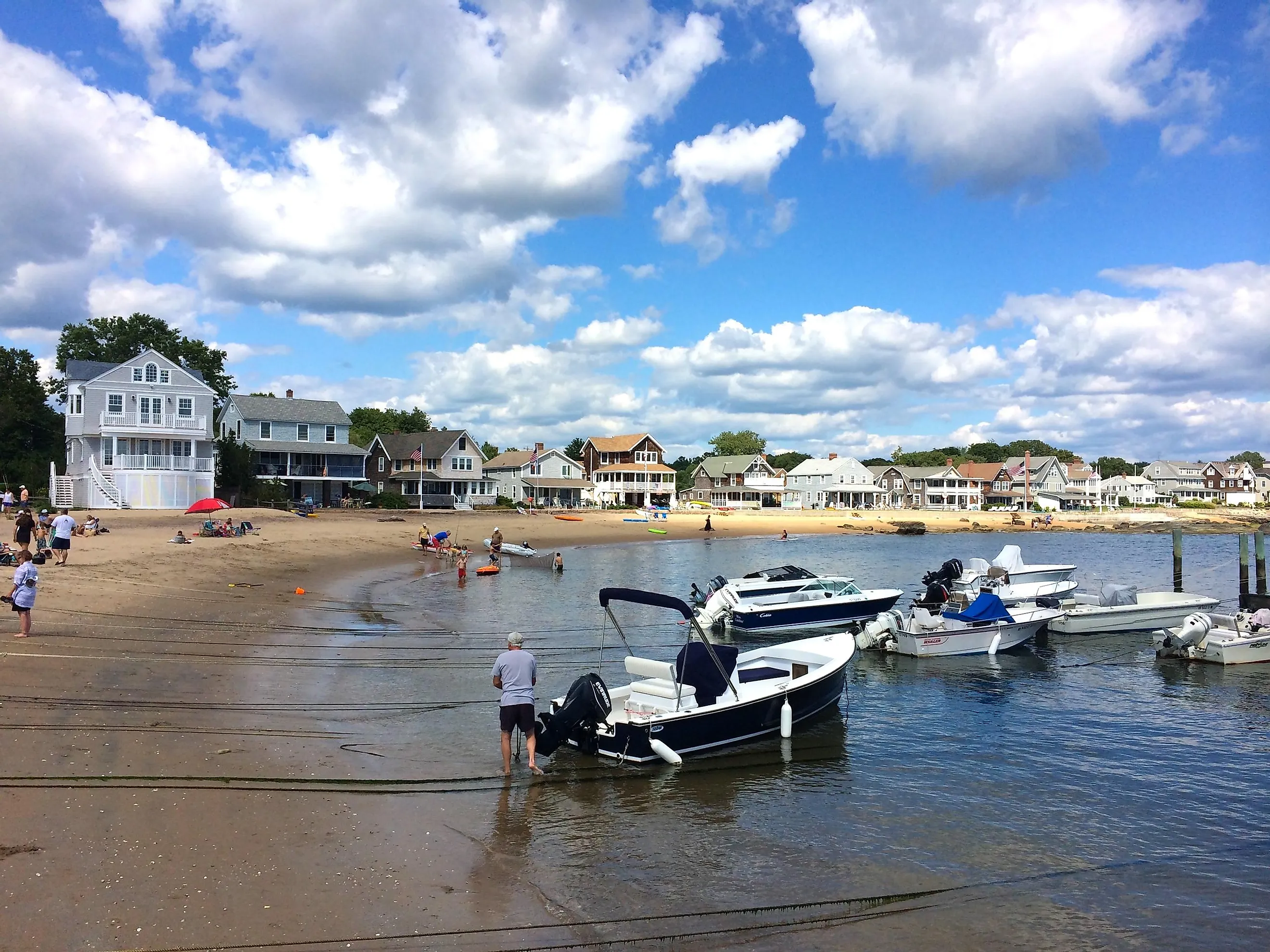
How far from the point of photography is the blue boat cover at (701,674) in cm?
1481

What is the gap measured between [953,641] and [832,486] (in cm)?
9353

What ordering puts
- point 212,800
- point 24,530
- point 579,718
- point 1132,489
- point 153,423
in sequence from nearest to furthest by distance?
point 212,800 → point 579,718 → point 24,530 → point 153,423 → point 1132,489

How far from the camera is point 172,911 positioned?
7793 mm

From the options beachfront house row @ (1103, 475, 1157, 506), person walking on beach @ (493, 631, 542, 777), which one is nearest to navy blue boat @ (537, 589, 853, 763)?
person walking on beach @ (493, 631, 542, 777)

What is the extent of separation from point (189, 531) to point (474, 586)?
15.9m

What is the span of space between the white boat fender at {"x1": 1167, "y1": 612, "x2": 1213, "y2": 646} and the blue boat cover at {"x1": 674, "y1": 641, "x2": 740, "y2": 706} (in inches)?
625

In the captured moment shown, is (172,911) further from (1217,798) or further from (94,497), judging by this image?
(94,497)

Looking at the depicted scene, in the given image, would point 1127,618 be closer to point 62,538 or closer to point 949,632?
point 949,632

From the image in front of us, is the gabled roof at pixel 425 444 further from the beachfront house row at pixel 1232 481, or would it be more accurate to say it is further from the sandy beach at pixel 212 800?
the beachfront house row at pixel 1232 481

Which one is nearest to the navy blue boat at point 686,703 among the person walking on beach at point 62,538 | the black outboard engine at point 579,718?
the black outboard engine at point 579,718

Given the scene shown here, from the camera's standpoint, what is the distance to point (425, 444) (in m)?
79.6

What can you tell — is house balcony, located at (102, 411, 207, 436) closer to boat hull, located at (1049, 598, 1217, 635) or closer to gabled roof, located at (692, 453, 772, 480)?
boat hull, located at (1049, 598, 1217, 635)

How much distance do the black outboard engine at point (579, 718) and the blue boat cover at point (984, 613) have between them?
1467 centimetres

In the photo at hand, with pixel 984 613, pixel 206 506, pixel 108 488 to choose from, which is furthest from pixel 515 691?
pixel 108 488
